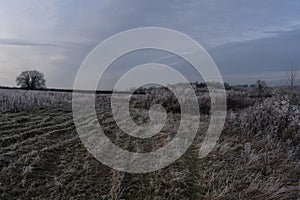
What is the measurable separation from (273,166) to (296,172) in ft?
1.59

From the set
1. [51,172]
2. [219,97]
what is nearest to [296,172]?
[51,172]

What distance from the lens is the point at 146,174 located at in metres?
6.37

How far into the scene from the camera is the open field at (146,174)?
5719 mm

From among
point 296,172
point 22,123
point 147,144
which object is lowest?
point 296,172

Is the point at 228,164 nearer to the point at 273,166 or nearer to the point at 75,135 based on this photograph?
the point at 273,166

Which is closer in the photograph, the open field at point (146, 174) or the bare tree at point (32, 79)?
the open field at point (146, 174)

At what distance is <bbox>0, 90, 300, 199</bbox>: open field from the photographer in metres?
5.72

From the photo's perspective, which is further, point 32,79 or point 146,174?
point 32,79

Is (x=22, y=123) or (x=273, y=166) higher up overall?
(x=22, y=123)

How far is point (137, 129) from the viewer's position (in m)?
9.05

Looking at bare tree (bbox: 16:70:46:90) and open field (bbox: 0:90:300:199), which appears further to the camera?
bare tree (bbox: 16:70:46:90)

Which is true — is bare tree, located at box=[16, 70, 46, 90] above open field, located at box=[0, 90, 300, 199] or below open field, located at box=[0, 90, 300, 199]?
above

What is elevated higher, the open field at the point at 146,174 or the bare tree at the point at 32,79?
the bare tree at the point at 32,79

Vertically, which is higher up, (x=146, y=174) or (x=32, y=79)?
(x=32, y=79)
